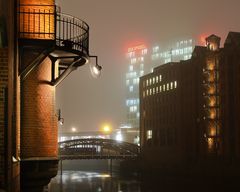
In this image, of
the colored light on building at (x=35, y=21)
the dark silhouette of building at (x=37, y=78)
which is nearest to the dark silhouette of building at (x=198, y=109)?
the dark silhouette of building at (x=37, y=78)

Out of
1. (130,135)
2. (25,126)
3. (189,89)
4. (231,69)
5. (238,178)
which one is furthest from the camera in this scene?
(130,135)

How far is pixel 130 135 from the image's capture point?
150m

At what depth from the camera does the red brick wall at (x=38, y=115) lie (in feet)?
41.4

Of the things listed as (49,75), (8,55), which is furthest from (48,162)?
(8,55)

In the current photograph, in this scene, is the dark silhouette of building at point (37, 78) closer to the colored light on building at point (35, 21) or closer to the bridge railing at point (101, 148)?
the colored light on building at point (35, 21)

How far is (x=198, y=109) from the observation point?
279ft

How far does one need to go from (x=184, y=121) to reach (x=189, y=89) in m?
5.76

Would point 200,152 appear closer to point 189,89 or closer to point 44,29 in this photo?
point 189,89

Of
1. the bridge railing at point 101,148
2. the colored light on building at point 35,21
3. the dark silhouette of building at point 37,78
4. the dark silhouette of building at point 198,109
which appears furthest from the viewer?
the bridge railing at point 101,148

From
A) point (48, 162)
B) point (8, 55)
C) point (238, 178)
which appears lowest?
point (238, 178)

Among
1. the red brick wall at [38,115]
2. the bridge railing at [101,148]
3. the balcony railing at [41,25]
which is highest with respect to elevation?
the balcony railing at [41,25]

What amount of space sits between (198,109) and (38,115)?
73699 millimetres

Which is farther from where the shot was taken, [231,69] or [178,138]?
[178,138]

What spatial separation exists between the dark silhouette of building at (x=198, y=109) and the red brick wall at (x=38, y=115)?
6239cm
